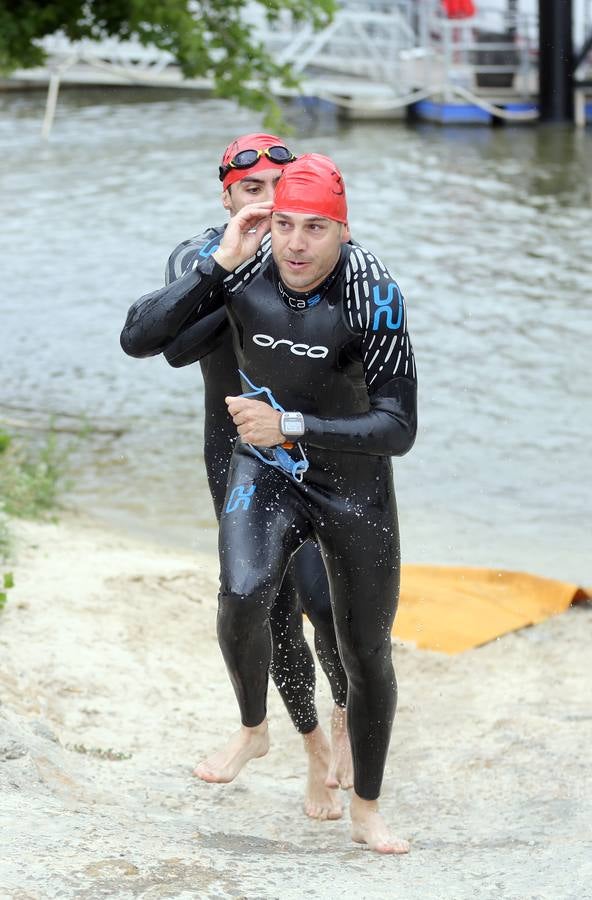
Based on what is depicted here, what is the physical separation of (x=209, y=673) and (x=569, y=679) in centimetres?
179

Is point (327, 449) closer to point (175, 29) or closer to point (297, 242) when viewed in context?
point (297, 242)

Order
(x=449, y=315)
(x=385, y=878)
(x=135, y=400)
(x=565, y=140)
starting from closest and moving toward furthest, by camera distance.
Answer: (x=385, y=878)
(x=135, y=400)
(x=449, y=315)
(x=565, y=140)

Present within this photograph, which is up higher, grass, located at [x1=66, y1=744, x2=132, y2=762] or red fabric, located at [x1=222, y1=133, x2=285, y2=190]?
red fabric, located at [x1=222, y1=133, x2=285, y2=190]

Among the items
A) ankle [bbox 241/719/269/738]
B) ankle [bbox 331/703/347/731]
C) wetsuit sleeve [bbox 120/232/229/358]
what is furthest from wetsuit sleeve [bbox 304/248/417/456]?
ankle [bbox 331/703/347/731]

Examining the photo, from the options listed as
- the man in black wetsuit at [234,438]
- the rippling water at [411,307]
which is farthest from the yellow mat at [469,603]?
the man in black wetsuit at [234,438]

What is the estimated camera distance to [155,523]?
9836mm

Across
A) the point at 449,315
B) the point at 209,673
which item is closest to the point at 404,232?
the point at 449,315

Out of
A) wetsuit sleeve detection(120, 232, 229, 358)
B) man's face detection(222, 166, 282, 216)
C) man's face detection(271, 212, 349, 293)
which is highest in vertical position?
man's face detection(222, 166, 282, 216)

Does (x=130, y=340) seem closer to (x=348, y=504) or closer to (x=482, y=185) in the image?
(x=348, y=504)

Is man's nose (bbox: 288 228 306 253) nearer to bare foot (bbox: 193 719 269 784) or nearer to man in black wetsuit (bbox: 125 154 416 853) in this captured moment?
man in black wetsuit (bbox: 125 154 416 853)

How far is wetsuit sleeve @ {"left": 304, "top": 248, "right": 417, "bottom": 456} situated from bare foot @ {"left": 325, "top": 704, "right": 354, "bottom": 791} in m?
1.43

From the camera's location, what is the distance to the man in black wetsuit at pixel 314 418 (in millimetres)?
4254

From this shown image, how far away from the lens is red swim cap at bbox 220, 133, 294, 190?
186 inches

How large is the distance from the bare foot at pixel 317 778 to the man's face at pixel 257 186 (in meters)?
1.99
